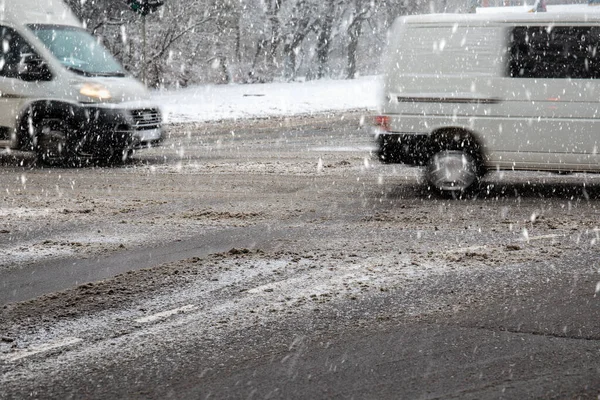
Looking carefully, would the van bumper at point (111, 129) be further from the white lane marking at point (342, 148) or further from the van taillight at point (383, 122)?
the van taillight at point (383, 122)

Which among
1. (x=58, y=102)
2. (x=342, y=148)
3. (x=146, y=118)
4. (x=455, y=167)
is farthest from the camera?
(x=342, y=148)

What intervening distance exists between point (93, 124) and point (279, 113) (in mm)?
12842

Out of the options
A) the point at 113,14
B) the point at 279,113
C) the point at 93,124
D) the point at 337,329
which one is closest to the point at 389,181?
the point at 93,124

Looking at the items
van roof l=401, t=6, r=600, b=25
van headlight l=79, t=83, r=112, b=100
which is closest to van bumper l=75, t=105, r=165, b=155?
van headlight l=79, t=83, r=112, b=100

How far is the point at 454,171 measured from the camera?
1004 centimetres

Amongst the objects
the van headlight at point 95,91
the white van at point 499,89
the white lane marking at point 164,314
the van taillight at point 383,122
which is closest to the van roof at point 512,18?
the white van at point 499,89

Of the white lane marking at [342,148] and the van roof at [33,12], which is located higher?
the van roof at [33,12]

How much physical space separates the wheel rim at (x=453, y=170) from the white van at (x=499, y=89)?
2 cm

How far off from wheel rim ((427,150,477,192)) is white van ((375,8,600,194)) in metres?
0.02

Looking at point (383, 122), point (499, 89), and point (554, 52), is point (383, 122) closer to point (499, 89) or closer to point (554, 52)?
point (499, 89)

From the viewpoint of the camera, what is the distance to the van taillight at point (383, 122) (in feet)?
32.8

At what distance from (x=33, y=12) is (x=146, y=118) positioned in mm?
2563

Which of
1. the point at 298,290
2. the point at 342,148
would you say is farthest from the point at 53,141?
the point at 298,290

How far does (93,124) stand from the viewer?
1280 cm
